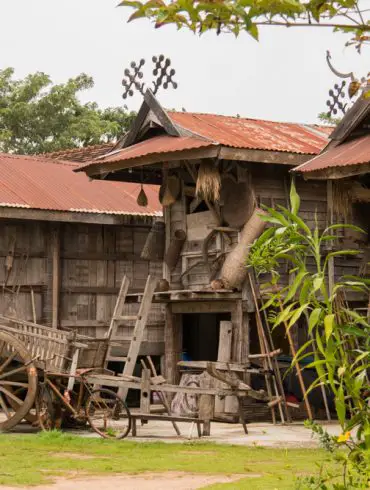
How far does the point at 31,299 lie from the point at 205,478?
30.9ft

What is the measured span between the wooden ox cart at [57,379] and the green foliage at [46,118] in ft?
63.7

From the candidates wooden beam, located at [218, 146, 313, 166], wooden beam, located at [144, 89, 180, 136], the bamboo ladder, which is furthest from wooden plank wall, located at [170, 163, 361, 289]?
the bamboo ladder

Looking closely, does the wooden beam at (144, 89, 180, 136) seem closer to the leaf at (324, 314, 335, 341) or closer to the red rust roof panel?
the red rust roof panel

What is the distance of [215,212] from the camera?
18422 mm

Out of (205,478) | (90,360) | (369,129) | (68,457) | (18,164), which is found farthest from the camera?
(18,164)

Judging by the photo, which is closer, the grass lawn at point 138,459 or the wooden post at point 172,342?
the grass lawn at point 138,459

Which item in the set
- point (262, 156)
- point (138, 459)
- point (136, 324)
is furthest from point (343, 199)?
point (138, 459)

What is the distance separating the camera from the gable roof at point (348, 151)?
51.5 ft

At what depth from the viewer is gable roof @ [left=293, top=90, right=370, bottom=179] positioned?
51.5 feet

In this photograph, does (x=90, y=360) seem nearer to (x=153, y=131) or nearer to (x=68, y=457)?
(x=68, y=457)

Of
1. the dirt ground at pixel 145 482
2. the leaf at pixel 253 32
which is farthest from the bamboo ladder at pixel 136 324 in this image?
the leaf at pixel 253 32

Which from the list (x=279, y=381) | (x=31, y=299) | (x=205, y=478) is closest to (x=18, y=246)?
(x=31, y=299)

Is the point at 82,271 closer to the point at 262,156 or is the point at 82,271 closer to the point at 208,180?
the point at 208,180

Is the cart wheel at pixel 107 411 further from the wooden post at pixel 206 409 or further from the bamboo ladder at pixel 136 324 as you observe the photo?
the bamboo ladder at pixel 136 324
